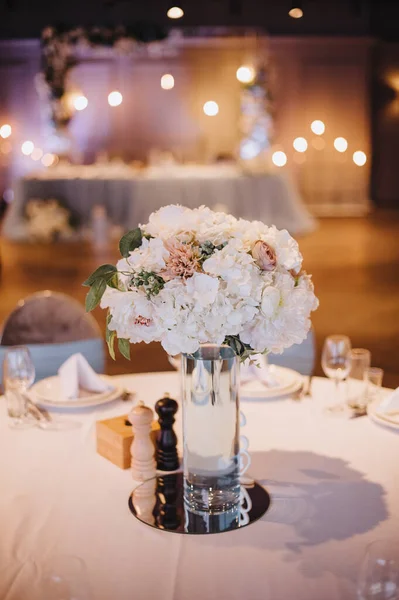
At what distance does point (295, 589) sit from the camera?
1184 mm

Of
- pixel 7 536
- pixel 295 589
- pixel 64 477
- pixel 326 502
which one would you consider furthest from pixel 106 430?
pixel 295 589

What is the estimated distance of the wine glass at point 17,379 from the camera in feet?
6.51

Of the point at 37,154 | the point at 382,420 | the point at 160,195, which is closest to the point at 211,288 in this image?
the point at 382,420

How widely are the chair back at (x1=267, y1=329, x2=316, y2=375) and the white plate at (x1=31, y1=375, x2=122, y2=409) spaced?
0.90 metres

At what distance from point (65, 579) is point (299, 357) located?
5.89 ft

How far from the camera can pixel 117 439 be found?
166 cm

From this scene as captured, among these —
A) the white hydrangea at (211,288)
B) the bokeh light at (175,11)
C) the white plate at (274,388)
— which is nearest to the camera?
the white hydrangea at (211,288)

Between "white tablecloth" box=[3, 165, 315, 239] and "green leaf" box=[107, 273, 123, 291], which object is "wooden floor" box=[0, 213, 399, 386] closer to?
"white tablecloth" box=[3, 165, 315, 239]

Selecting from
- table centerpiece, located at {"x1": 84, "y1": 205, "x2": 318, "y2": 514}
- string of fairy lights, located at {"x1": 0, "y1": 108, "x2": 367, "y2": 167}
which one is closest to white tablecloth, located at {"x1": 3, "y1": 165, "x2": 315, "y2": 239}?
string of fairy lights, located at {"x1": 0, "y1": 108, "x2": 367, "y2": 167}

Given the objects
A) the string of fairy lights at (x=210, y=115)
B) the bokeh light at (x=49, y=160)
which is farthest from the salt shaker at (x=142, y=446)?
the bokeh light at (x=49, y=160)

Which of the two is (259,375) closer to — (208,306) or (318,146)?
(208,306)

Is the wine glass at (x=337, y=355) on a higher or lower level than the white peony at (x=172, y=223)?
lower

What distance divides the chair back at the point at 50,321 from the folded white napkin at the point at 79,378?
809mm

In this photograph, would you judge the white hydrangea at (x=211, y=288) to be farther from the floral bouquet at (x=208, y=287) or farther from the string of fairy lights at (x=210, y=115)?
the string of fairy lights at (x=210, y=115)
